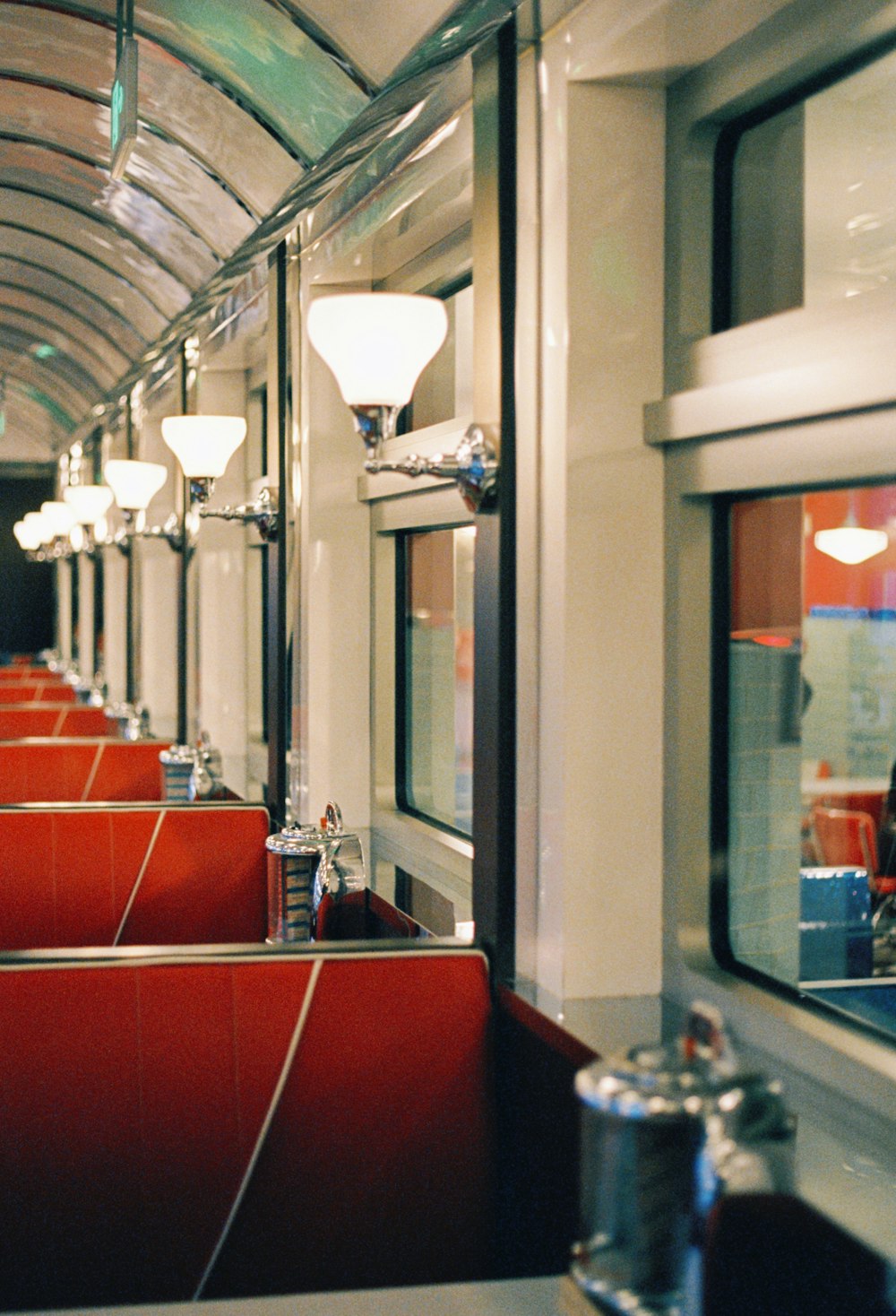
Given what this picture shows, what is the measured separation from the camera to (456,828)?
4.15 meters

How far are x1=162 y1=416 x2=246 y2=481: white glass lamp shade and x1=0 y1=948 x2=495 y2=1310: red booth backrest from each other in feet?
7.73

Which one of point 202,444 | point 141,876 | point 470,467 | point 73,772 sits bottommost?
point 141,876

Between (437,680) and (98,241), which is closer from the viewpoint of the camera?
(437,680)

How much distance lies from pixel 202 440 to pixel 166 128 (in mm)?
1259

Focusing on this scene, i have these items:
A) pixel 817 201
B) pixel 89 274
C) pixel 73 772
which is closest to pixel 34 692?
pixel 89 274

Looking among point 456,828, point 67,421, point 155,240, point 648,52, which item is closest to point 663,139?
point 648,52

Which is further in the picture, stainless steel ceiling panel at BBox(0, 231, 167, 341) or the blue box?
stainless steel ceiling panel at BBox(0, 231, 167, 341)

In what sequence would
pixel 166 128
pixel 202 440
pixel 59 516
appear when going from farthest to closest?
pixel 59 516 < pixel 166 128 < pixel 202 440

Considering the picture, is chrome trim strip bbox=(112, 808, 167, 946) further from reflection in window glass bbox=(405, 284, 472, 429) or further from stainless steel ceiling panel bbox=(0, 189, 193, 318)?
stainless steel ceiling panel bbox=(0, 189, 193, 318)

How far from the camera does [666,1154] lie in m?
1.21

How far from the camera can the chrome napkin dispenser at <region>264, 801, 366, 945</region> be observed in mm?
3586

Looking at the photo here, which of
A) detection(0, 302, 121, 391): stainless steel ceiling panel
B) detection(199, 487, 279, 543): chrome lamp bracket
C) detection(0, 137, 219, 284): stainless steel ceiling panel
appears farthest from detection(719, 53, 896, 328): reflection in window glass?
detection(0, 302, 121, 391): stainless steel ceiling panel

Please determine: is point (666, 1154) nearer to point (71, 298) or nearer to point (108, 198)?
point (108, 198)

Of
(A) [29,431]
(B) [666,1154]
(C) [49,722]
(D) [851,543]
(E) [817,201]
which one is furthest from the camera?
(A) [29,431]
